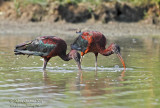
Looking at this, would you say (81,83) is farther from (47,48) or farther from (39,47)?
(39,47)

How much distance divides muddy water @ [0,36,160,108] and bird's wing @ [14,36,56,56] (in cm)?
36

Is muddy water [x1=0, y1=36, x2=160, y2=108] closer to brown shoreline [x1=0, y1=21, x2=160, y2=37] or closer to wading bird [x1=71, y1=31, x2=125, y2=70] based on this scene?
wading bird [x1=71, y1=31, x2=125, y2=70]

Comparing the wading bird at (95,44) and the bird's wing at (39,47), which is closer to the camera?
the bird's wing at (39,47)

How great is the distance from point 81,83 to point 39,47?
212cm

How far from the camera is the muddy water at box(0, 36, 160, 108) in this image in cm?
656

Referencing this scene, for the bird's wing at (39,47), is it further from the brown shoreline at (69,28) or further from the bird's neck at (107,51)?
the brown shoreline at (69,28)

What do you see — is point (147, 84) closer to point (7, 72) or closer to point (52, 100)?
point (52, 100)

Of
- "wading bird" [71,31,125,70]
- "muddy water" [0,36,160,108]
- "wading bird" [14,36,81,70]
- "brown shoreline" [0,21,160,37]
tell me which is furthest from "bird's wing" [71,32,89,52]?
"brown shoreline" [0,21,160,37]

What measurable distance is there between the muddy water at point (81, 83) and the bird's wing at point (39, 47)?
0.36m

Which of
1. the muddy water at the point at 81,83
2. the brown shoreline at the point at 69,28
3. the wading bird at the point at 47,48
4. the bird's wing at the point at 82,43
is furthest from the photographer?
the brown shoreline at the point at 69,28

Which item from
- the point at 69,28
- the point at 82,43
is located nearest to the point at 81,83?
the point at 82,43

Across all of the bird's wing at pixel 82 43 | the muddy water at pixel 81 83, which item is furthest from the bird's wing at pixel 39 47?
the bird's wing at pixel 82 43

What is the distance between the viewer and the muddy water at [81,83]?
6.56 metres

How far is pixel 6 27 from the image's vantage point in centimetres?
1930
